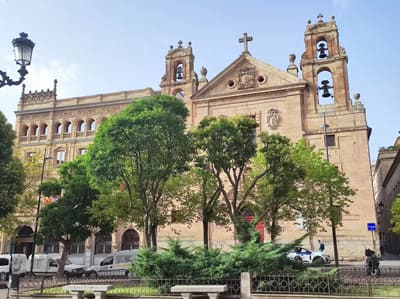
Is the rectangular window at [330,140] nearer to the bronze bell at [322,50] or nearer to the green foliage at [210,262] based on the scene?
the bronze bell at [322,50]

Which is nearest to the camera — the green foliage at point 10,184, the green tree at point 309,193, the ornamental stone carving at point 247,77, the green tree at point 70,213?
the green tree at point 309,193

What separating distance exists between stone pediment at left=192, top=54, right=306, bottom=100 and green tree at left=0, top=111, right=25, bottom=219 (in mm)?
18018

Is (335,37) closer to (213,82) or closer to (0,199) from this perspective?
(213,82)

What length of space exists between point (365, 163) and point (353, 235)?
580 cm

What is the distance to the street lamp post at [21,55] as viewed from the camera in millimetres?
9703

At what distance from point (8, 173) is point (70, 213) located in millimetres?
5378

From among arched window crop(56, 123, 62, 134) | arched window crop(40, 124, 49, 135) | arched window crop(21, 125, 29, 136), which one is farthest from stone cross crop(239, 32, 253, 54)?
arched window crop(21, 125, 29, 136)

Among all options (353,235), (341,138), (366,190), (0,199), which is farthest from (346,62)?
(0,199)

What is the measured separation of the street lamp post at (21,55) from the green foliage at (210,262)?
25.1ft

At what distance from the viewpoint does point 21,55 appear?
9.76 metres

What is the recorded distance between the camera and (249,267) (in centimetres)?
1300

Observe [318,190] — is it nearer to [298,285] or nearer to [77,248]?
[298,285]

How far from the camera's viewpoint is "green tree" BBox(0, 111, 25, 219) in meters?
22.9

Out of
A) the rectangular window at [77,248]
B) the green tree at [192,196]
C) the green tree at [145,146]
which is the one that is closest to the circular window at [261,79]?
the green tree at [192,196]
